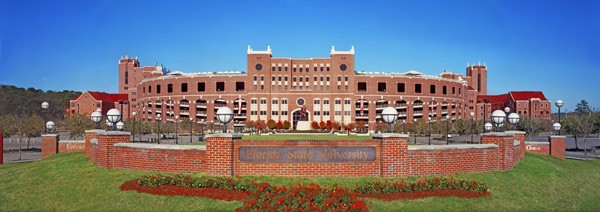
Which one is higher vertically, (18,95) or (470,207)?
(18,95)

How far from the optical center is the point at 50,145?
25.8 metres

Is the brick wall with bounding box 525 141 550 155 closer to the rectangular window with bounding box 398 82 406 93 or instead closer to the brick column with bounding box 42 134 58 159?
the brick column with bounding box 42 134 58 159

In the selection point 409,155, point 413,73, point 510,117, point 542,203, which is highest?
point 413,73

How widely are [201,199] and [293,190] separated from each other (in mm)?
2410

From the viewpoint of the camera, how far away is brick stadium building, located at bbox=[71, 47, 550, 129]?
95.3 metres

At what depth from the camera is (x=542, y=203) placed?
41.0 feet

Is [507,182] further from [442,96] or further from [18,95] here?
[18,95]

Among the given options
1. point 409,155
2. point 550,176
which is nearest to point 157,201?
point 409,155

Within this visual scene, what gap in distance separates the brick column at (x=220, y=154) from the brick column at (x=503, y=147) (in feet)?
30.1

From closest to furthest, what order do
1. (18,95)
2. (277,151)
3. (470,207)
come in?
(470,207), (277,151), (18,95)

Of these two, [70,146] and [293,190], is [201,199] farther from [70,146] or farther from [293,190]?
[70,146]

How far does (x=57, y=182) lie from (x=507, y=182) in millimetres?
13875

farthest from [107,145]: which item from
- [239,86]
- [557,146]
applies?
[239,86]

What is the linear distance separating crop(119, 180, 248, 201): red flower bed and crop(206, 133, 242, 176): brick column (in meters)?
1.40
